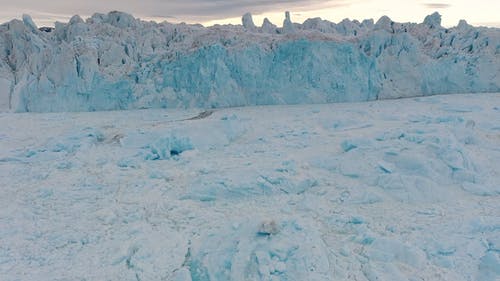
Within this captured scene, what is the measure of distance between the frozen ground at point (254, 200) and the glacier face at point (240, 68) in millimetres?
2239

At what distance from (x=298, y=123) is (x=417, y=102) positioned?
369 cm

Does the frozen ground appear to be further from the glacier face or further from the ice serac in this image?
the ice serac

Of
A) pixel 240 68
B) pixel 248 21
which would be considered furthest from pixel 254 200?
pixel 248 21

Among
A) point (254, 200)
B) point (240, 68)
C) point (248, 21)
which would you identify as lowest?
point (254, 200)

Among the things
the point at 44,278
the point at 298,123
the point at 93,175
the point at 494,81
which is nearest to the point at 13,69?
the point at 93,175

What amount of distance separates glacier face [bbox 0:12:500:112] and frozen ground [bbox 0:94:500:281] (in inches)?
88.2

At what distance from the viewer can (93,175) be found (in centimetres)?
620

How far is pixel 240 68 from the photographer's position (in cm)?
1077

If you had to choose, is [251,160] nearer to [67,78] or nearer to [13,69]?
[67,78]

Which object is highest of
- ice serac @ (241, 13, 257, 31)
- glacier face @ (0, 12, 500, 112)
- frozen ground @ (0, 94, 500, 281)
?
ice serac @ (241, 13, 257, 31)

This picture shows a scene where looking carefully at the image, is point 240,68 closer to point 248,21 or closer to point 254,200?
point 248,21

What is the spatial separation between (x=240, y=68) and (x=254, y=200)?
19.9ft

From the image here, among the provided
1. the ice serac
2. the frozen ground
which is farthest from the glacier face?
the ice serac

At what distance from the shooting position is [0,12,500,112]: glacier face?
417 inches
